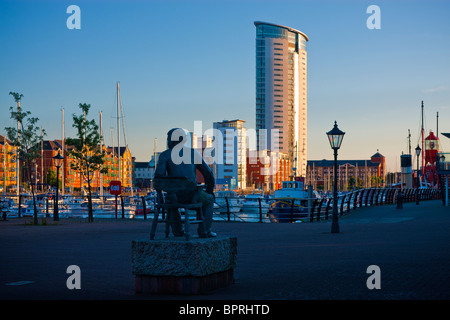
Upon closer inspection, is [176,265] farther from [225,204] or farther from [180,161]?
[225,204]

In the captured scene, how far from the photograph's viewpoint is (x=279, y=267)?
1094 centimetres

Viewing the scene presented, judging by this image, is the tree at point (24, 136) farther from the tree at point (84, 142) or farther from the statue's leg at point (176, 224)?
the statue's leg at point (176, 224)

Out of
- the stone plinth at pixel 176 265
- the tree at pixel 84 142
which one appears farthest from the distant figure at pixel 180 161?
the tree at pixel 84 142

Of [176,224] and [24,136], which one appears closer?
[176,224]

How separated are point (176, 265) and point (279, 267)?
368 cm

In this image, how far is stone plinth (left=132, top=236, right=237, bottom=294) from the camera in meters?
7.63

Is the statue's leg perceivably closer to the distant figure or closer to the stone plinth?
the distant figure

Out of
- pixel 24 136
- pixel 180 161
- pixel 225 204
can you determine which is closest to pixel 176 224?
pixel 180 161

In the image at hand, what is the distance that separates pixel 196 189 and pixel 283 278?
208cm

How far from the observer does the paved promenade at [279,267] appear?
8.02 m

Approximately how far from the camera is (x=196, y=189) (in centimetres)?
853

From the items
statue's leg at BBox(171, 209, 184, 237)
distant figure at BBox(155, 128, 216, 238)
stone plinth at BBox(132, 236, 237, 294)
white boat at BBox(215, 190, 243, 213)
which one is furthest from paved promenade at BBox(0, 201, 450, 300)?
white boat at BBox(215, 190, 243, 213)
